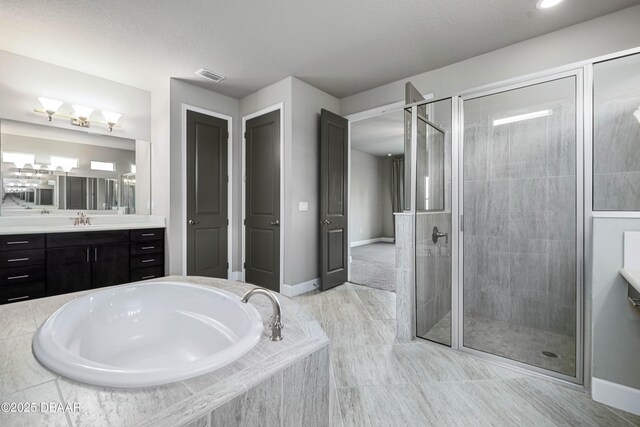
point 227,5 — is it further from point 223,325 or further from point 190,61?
point 223,325

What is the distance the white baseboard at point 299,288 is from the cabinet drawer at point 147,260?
1506mm

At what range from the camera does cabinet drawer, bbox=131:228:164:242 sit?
3.17 metres

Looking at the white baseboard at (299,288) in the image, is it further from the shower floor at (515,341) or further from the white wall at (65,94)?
the white wall at (65,94)

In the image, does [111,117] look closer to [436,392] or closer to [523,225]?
[436,392]

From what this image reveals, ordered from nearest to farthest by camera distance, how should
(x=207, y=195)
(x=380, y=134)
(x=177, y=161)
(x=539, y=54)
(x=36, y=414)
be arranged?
(x=36, y=414)
(x=539, y=54)
(x=177, y=161)
(x=207, y=195)
(x=380, y=134)

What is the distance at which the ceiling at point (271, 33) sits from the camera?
218 cm

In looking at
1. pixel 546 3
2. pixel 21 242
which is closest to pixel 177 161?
pixel 21 242

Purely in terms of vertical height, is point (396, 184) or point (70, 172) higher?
point (396, 184)

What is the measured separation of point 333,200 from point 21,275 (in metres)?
3.17

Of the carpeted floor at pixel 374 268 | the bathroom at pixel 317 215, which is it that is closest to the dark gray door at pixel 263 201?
the bathroom at pixel 317 215

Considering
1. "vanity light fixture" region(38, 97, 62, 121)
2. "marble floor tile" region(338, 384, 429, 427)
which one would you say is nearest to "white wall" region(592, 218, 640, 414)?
"marble floor tile" region(338, 384, 429, 427)

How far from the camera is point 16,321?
130 centimetres

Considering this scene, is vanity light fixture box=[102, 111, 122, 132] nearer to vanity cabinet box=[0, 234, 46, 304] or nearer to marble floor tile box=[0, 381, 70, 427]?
vanity cabinet box=[0, 234, 46, 304]

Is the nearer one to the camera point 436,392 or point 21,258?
point 436,392
